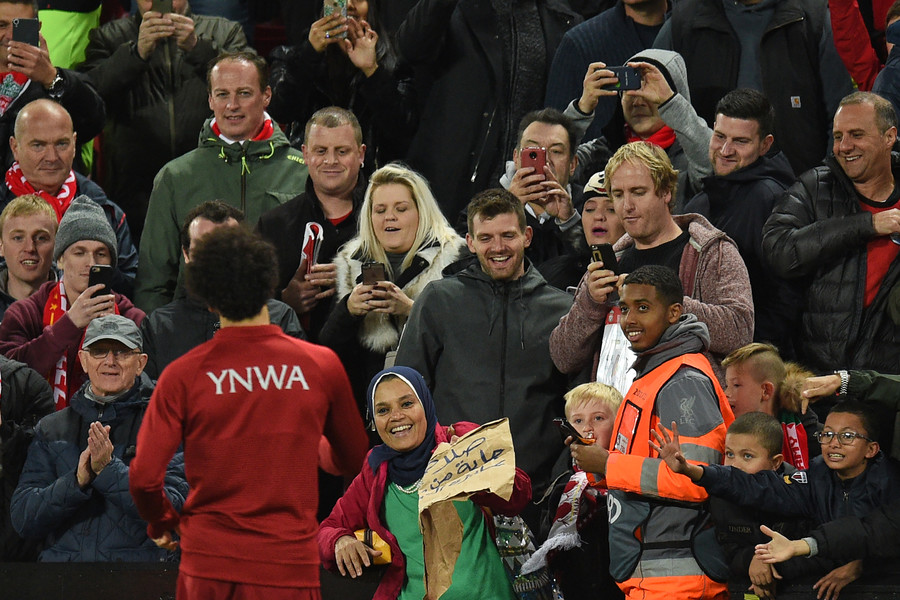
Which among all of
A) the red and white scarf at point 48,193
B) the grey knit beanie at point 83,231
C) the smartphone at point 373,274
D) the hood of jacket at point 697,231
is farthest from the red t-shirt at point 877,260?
the red and white scarf at point 48,193

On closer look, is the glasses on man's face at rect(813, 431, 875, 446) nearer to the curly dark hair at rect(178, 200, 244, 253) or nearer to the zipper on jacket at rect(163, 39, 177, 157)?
the curly dark hair at rect(178, 200, 244, 253)

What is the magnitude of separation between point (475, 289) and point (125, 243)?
8.27 feet

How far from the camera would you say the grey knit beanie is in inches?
301

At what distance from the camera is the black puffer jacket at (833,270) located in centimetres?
669

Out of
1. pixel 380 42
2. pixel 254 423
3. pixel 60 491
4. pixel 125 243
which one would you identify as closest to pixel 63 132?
pixel 125 243

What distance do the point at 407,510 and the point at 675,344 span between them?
128 cm

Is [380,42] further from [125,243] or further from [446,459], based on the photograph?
[446,459]

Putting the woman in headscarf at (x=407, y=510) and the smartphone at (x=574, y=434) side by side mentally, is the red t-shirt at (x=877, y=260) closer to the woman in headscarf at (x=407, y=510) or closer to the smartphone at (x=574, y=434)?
the smartphone at (x=574, y=434)

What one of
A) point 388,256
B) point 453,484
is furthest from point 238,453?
point 388,256

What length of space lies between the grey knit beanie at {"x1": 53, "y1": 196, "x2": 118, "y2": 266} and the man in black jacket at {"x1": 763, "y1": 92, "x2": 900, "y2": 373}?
11.4 feet

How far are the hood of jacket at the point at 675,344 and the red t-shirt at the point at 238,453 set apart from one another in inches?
63.5

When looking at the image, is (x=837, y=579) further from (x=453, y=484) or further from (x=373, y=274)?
(x=373, y=274)

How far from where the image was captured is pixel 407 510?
19.1ft

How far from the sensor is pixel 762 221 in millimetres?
7168
